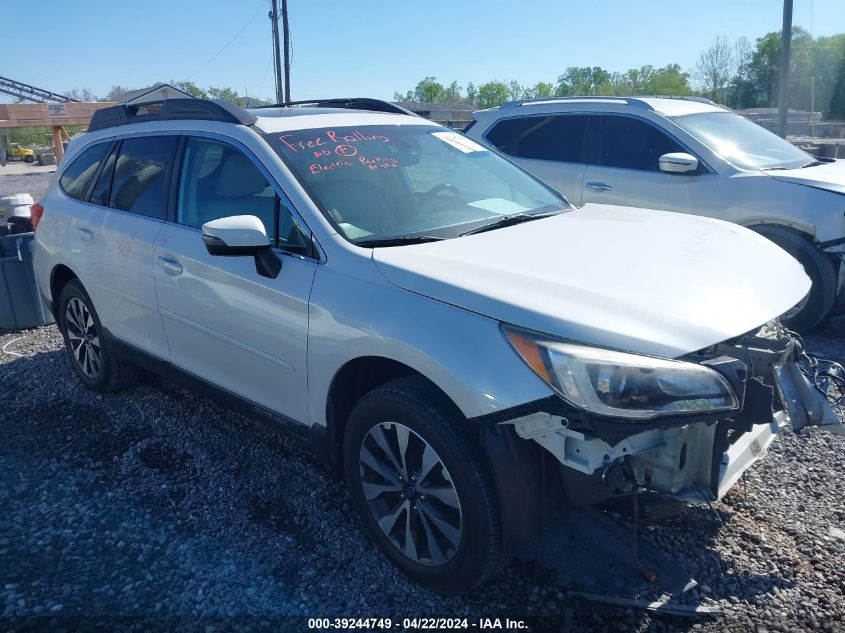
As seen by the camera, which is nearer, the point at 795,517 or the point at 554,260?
the point at 554,260

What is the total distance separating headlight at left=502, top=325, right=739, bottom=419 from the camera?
2.20 metres

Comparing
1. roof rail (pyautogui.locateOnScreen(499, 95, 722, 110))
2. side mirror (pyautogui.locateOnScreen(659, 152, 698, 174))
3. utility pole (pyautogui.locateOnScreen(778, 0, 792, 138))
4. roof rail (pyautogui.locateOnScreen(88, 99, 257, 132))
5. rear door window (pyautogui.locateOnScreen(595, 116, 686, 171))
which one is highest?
utility pole (pyautogui.locateOnScreen(778, 0, 792, 138))

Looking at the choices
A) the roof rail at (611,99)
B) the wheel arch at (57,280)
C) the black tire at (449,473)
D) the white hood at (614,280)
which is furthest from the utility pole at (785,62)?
the black tire at (449,473)

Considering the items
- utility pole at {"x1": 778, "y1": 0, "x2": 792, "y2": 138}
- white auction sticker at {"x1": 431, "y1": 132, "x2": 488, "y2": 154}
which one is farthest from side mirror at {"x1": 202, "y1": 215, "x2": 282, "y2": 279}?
utility pole at {"x1": 778, "y1": 0, "x2": 792, "y2": 138}

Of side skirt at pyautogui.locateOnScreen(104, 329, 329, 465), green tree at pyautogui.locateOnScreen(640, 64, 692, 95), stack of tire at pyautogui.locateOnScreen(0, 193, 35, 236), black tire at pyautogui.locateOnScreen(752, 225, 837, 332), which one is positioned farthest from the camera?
green tree at pyautogui.locateOnScreen(640, 64, 692, 95)

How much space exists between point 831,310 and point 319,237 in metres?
4.52

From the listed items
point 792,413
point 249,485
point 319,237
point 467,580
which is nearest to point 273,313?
point 319,237

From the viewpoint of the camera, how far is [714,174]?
5.95m

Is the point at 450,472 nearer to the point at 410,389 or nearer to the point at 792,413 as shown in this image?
the point at 410,389

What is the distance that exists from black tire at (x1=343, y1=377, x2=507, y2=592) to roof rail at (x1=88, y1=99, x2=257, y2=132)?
1692 millimetres

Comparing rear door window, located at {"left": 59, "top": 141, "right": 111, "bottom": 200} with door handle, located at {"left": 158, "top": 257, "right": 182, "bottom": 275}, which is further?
rear door window, located at {"left": 59, "top": 141, "right": 111, "bottom": 200}

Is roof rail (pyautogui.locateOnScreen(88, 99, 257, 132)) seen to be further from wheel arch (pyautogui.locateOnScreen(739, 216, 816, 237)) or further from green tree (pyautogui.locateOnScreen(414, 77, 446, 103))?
green tree (pyautogui.locateOnScreen(414, 77, 446, 103))

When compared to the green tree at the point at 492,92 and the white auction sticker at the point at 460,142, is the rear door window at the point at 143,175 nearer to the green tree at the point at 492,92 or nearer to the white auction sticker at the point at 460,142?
the white auction sticker at the point at 460,142

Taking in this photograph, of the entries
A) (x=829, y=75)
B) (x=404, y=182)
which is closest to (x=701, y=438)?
(x=404, y=182)
